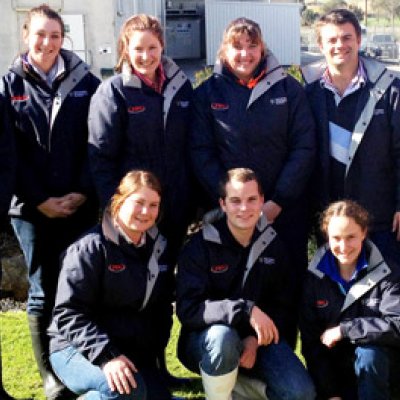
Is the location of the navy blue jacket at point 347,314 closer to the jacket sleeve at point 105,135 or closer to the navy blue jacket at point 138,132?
the navy blue jacket at point 138,132

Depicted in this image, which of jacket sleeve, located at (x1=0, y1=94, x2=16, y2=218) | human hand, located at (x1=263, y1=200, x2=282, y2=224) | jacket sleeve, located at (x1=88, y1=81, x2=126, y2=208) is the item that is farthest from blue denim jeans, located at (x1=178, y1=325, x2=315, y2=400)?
jacket sleeve, located at (x1=0, y1=94, x2=16, y2=218)

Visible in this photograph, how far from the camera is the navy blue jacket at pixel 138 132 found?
4328 millimetres

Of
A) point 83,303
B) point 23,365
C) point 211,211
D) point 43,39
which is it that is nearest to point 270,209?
point 211,211

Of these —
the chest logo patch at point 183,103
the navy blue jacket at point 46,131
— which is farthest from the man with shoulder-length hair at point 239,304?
the navy blue jacket at point 46,131

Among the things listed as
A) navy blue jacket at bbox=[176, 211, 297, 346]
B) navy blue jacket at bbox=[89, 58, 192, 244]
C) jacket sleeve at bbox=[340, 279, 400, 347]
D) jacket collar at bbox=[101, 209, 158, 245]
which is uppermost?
navy blue jacket at bbox=[89, 58, 192, 244]

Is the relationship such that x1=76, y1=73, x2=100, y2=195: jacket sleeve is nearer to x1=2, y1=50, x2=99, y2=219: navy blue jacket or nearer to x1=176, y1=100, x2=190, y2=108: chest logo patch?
x1=2, y1=50, x2=99, y2=219: navy blue jacket

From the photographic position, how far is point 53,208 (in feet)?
14.3

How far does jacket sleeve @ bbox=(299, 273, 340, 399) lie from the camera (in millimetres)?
4074

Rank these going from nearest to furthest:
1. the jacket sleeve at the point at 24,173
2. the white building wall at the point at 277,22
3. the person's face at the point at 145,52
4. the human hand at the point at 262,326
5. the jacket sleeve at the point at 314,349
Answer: the human hand at the point at 262,326 → the jacket sleeve at the point at 314,349 → the person's face at the point at 145,52 → the jacket sleeve at the point at 24,173 → the white building wall at the point at 277,22

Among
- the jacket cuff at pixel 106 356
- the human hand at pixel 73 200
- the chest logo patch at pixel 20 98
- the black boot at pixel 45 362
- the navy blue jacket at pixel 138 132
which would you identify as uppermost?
the chest logo patch at pixel 20 98

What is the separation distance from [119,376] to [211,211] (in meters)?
1.08

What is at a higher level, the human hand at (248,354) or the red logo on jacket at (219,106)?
the red logo on jacket at (219,106)

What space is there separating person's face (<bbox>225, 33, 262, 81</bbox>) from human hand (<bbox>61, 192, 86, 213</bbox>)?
3.76 ft

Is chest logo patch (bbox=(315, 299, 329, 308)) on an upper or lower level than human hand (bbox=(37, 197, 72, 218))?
lower
